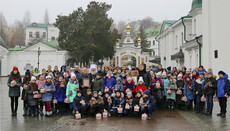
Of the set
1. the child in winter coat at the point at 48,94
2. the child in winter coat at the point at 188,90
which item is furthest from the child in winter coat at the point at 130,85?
the child in winter coat at the point at 48,94

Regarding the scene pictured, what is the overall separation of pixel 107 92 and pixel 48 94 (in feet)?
7.90

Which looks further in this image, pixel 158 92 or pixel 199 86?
pixel 158 92

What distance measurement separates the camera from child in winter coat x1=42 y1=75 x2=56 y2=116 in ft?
35.0

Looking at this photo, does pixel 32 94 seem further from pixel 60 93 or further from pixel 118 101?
pixel 118 101

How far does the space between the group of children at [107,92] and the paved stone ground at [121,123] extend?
0.52 m

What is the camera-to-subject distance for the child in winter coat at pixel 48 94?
35.0 ft

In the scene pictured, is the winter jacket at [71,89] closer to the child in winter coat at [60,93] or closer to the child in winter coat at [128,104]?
the child in winter coat at [60,93]

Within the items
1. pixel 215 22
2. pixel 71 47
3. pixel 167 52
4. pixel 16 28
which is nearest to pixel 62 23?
pixel 71 47

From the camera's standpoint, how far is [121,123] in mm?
Answer: 9211

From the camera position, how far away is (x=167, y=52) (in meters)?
39.8

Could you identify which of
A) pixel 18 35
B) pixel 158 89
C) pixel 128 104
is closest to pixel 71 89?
pixel 128 104

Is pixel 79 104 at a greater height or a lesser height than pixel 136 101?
lesser

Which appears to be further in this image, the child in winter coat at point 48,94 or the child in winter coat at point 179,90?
the child in winter coat at point 179,90

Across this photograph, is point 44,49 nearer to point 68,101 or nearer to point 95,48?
point 95,48
